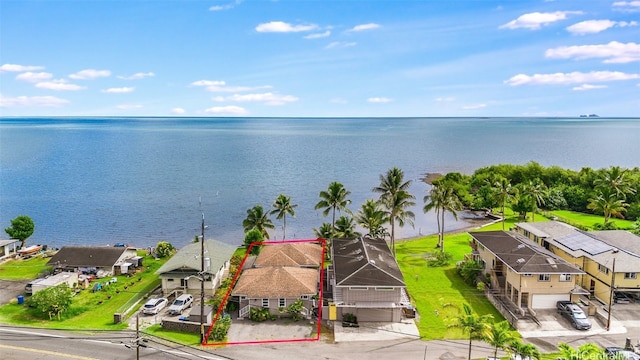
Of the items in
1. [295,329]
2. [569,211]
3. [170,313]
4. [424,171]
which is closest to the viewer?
[295,329]

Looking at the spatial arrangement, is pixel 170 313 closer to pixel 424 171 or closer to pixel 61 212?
pixel 61 212

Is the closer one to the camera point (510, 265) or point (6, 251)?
point (510, 265)

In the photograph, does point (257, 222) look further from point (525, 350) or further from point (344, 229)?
point (525, 350)

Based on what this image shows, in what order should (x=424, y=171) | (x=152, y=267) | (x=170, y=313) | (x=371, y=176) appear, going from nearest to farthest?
(x=170, y=313)
(x=152, y=267)
(x=371, y=176)
(x=424, y=171)

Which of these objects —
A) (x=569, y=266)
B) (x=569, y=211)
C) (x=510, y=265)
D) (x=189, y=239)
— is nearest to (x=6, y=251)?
(x=189, y=239)

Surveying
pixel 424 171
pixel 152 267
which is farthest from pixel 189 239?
pixel 424 171

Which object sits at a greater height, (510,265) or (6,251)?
(510,265)
